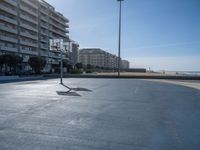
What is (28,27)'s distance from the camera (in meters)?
63.9

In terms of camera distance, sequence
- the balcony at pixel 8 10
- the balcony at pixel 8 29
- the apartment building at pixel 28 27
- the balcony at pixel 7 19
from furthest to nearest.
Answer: the apartment building at pixel 28 27
the balcony at pixel 8 10
the balcony at pixel 7 19
the balcony at pixel 8 29

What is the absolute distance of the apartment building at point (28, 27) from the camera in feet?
179

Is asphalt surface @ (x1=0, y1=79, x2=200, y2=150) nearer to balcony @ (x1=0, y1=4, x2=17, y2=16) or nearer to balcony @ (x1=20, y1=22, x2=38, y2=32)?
balcony @ (x1=0, y1=4, x2=17, y2=16)

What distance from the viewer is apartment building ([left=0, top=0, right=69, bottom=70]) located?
5444cm

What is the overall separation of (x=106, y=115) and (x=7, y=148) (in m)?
3.88

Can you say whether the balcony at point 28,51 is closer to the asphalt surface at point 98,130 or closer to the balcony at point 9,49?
the balcony at point 9,49

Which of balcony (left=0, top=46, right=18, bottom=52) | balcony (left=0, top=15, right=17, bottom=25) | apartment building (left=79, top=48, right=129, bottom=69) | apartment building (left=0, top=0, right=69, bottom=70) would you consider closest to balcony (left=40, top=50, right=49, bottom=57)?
apartment building (left=0, top=0, right=69, bottom=70)

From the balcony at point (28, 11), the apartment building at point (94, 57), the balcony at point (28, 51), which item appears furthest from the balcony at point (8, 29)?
the apartment building at point (94, 57)

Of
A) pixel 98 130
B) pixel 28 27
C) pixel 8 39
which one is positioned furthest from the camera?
pixel 28 27

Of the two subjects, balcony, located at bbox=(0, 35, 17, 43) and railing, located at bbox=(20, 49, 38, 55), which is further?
railing, located at bbox=(20, 49, 38, 55)

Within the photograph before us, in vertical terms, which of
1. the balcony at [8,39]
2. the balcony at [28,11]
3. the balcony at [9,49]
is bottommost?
the balcony at [9,49]

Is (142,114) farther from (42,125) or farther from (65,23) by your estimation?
(65,23)

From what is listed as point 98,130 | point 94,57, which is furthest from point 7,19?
point 94,57

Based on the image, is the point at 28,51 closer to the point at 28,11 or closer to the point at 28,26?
the point at 28,26
